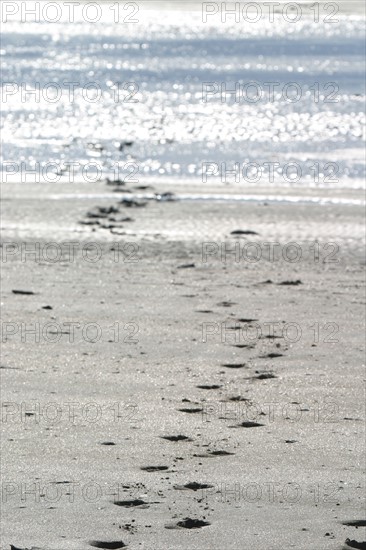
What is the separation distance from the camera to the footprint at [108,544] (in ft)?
19.1

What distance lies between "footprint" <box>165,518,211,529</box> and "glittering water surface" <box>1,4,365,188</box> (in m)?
12.6

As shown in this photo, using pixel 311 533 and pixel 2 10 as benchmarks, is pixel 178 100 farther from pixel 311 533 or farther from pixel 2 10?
pixel 2 10

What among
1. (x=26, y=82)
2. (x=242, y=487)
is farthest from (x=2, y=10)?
(x=242, y=487)

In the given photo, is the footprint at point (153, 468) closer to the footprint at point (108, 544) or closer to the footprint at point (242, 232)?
the footprint at point (108, 544)

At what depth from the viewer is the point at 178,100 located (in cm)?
3109

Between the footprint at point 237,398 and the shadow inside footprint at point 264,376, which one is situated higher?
the shadow inside footprint at point 264,376

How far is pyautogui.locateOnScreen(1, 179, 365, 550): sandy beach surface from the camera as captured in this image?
20.4 feet

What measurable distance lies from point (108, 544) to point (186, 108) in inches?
943

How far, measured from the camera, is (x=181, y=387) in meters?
8.36

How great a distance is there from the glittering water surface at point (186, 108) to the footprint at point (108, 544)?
1289 centimetres

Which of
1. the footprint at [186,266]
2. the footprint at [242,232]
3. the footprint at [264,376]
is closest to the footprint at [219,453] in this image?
the footprint at [264,376]
